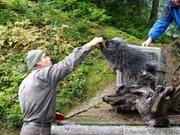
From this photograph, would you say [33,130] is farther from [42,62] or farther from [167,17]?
[167,17]

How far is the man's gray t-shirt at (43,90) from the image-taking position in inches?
117

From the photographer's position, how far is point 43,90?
119 inches

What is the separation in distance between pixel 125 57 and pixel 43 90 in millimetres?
1475

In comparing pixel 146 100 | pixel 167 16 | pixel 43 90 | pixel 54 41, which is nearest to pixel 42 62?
pixel 43 90

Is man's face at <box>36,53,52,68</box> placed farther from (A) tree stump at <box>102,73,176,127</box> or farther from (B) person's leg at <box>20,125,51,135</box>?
(A) tree stump at <box>102,73,176,127</box>

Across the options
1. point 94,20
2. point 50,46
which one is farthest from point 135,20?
point 50,46

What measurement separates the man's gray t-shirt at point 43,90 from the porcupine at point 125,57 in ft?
3.49

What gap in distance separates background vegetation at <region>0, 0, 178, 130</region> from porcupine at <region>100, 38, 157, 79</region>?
7.47 feet

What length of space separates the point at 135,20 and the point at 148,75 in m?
8.54

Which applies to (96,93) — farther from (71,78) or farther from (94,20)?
(94,20)

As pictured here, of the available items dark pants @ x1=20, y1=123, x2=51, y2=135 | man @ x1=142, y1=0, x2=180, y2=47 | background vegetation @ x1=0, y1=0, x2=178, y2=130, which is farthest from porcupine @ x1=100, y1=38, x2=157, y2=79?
background vegetation @ x1=0, y1=0, x2=178, y2=130

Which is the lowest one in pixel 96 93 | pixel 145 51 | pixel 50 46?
pixel 96 93

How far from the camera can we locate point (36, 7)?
A: 936 cm

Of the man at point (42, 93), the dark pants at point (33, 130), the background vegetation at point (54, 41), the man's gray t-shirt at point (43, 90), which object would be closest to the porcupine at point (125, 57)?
the man at point (42, 93)
